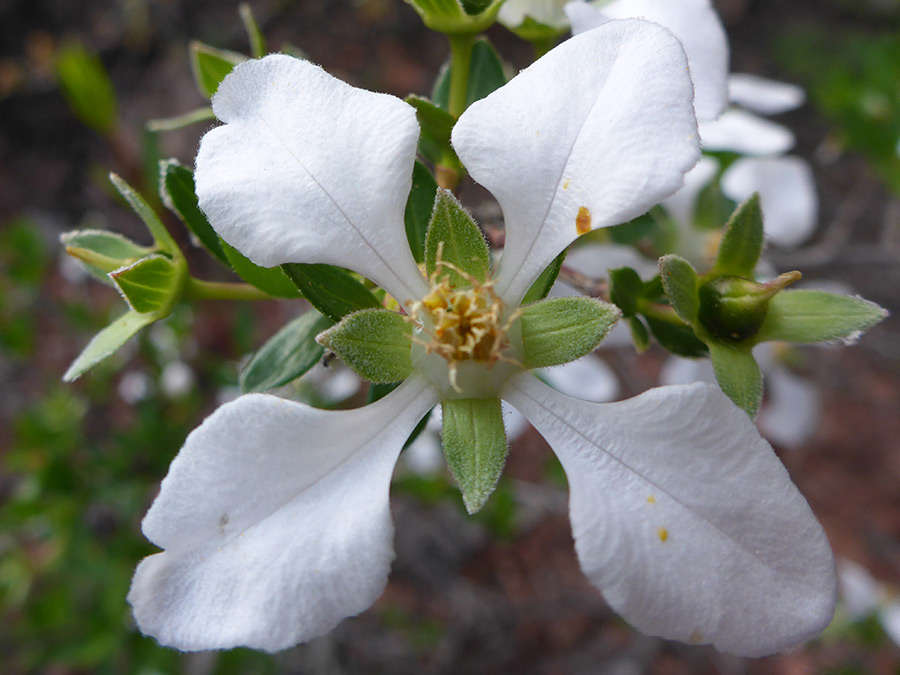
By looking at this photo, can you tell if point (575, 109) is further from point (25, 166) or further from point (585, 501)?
point (25, 166)

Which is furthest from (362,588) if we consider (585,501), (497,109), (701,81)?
(701,81)

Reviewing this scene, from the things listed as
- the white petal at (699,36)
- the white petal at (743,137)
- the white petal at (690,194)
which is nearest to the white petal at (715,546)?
the white petal at (699,36)

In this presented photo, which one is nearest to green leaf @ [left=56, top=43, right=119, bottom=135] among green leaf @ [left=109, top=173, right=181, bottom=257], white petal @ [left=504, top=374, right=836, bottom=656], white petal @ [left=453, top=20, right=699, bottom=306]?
green leaf @ [left=109, top=173, right=181, bottom=257]

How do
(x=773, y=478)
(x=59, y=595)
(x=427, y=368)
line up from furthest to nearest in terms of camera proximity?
1. (x=59, y=595)
2. (x=427, y=368)
3. (x=773, y=478)

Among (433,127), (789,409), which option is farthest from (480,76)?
(789,409)

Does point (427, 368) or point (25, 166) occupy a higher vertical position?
point (427, 368)

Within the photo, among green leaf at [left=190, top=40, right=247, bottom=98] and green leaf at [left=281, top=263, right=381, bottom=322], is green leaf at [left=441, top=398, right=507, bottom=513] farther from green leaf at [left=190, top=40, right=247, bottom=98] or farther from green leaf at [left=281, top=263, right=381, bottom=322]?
green leaf at [left=190, top=40, right=247, bottom=98]

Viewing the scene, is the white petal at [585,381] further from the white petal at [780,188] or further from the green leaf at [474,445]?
the green leaf at [474,445]

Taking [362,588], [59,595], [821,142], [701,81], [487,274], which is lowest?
[59,595]
